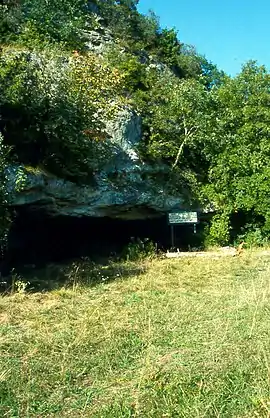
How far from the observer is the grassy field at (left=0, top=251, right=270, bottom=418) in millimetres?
4117

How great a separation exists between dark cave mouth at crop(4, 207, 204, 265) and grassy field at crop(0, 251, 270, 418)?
534 centimetres

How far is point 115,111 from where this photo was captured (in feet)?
48.3

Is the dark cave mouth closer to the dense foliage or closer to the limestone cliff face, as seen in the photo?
the limestone cliff face

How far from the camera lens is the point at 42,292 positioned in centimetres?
938

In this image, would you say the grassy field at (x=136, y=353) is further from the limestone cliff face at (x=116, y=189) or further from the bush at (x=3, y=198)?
the limestone cliff face at (x=116, y=189)

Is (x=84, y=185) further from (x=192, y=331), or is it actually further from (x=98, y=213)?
(x=192, y=331)

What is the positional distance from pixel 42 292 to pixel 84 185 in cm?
445

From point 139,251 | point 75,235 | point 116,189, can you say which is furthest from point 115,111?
point 75,235

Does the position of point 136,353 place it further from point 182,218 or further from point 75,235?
point 75,235

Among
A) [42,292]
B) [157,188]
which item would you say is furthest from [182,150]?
[42,292]

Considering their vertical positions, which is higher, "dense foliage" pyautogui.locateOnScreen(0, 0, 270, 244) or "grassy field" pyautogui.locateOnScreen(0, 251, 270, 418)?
"dense foliage" pyautogui.locateOnScreen(0, 0, 270, 244)

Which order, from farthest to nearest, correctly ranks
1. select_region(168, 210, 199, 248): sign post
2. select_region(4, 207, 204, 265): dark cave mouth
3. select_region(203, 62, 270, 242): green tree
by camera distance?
select_region(203, 62, 270, 242): green tree < select_region(168, 210, 199, 248): sign post < select_region(4, 207, 204, 265): dark cave mouth

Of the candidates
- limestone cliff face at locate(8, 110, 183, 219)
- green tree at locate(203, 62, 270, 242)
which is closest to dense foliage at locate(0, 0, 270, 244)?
green tree at locate(203, 62, 270, 242)

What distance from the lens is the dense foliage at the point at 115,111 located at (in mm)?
11477
